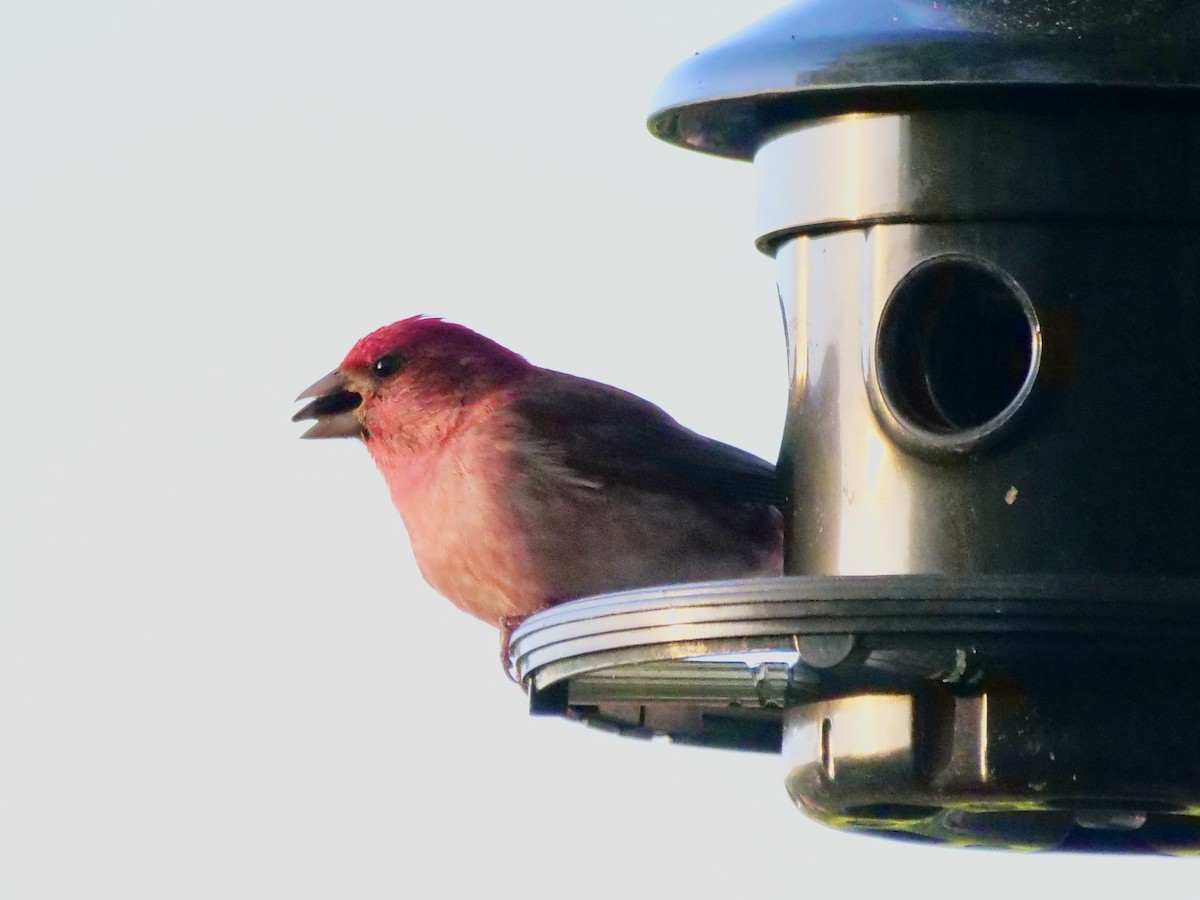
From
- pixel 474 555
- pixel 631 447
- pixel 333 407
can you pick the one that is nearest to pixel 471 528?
pixel 474 555

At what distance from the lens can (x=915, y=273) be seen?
5.75 metres

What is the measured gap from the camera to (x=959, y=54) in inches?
Result: 213

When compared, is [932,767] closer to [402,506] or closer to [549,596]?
[549,596]

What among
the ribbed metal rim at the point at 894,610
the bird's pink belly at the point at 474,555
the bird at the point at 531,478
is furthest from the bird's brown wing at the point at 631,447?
the ribbed metal rim at the point at 894,610

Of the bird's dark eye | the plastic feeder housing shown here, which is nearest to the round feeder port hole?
the plastic feeder housing

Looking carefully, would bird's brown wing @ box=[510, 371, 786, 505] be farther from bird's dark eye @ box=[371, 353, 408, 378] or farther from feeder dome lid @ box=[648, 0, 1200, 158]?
feeder dome lid @ box=[648, 0, 1200, 158]

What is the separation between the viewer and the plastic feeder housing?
17.3 ft

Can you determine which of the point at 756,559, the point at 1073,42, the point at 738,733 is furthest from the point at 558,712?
the point at 1073,42

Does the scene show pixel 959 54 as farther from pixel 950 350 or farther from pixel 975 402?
pixel 975 402

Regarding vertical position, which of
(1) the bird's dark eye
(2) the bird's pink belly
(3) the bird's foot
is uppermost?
(1) the bird's dark eye

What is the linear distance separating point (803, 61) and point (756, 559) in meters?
1.65

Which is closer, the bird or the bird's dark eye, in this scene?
the bird

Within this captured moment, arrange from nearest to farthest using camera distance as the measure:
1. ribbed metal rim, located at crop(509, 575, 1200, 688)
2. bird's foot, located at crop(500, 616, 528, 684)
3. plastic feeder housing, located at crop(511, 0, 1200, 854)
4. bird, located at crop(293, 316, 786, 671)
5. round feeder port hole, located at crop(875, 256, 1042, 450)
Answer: ribbed metal rim, located at crop(509, 575, 1200, 688) < plastic feeder housing, located at crop(511, 0, 1200, 854) < round feeder port hole, located at crop(875, 256, 1042, 450) < bird, located at crop(293, 316, 786, 671) < bird's foot, located at crop(500, 616, 528, 684)

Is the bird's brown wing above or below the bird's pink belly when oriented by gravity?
above
